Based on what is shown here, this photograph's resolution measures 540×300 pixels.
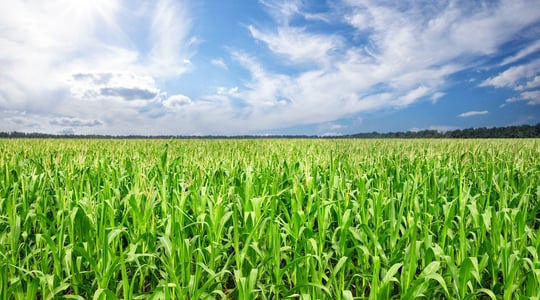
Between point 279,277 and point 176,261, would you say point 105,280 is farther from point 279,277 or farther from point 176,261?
point 279,277

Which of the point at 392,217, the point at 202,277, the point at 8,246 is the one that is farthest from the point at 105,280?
the point at 392,217

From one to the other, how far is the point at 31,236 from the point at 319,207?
417 centimetres

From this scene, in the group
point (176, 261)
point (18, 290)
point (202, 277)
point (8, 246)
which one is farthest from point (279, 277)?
point (8, 246)

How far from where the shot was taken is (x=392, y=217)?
4047mm

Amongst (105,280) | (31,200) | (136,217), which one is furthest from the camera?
(31,200)

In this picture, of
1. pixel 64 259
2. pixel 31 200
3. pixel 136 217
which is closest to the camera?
pixel 64 259

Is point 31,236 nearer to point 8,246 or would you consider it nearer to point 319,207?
point 8,246

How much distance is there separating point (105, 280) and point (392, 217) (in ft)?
10.5

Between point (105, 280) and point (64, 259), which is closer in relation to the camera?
point (105, 280)

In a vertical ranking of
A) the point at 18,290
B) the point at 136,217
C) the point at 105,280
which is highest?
the point at 136,217

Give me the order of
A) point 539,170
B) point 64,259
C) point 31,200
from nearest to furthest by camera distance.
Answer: point 64,259 → point 31,200 → point 539,170

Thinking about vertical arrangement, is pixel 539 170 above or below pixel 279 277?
above

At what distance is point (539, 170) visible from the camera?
7.18 meters

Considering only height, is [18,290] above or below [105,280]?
below
